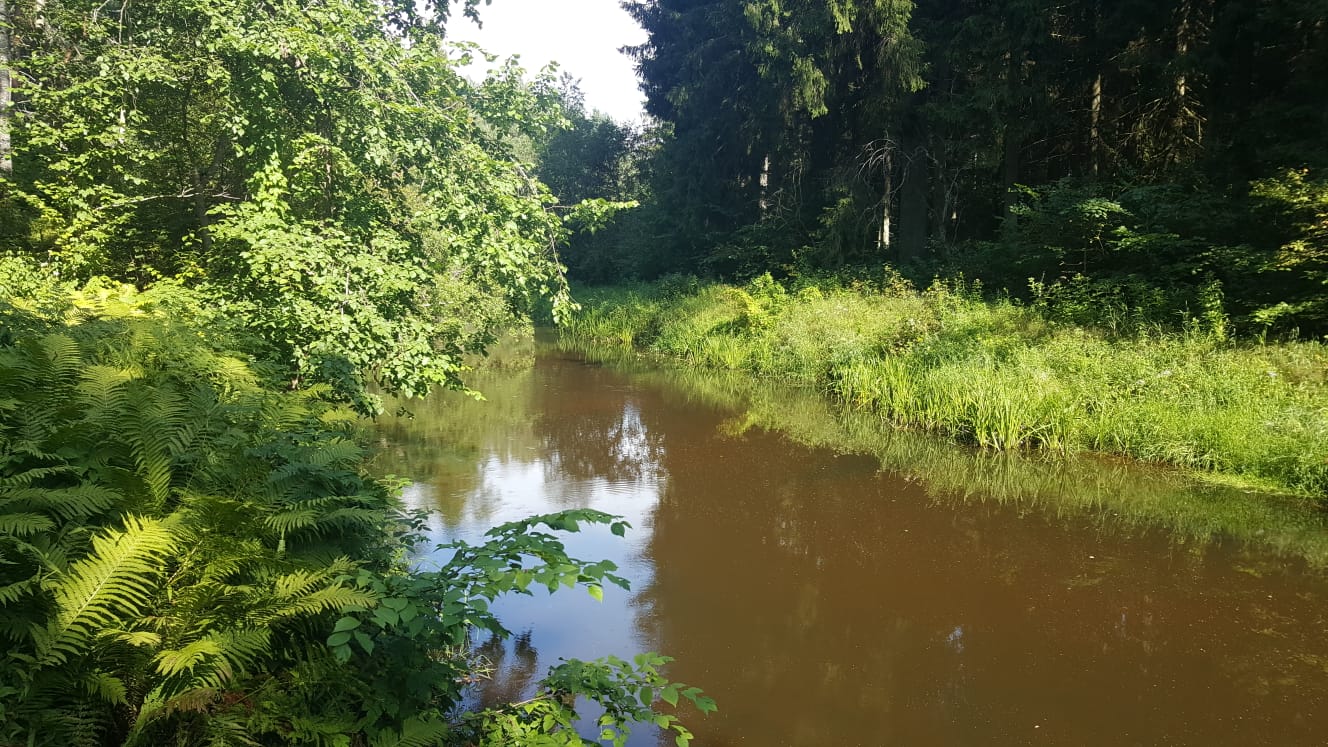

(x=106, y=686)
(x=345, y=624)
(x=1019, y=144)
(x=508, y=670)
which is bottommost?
(x=508, y=670)

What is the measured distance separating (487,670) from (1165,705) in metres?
3.51

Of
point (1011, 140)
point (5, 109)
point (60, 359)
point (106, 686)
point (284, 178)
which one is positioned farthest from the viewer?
point (1011, 140)

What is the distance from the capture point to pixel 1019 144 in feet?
52.7

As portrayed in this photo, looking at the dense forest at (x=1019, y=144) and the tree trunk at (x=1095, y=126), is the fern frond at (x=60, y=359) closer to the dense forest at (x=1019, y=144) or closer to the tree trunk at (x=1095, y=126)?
the dense forest at (x=1019, y=144)

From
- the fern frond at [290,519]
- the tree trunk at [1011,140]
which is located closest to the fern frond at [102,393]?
the fern frond at [290,519]

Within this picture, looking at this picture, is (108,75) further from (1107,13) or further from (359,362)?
(1107,13)

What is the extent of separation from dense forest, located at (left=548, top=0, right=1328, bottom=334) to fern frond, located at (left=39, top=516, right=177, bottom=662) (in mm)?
10762

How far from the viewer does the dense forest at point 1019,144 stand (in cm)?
999

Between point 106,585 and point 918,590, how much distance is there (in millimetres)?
4526

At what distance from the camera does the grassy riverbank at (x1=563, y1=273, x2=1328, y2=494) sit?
22.5 feet

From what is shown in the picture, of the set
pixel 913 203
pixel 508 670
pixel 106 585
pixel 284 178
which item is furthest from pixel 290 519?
pixel 913 203

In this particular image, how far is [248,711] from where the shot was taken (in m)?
2.09

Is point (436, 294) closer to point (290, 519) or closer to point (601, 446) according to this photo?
point (601, 446)

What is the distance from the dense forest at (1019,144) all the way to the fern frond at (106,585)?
424 inches
